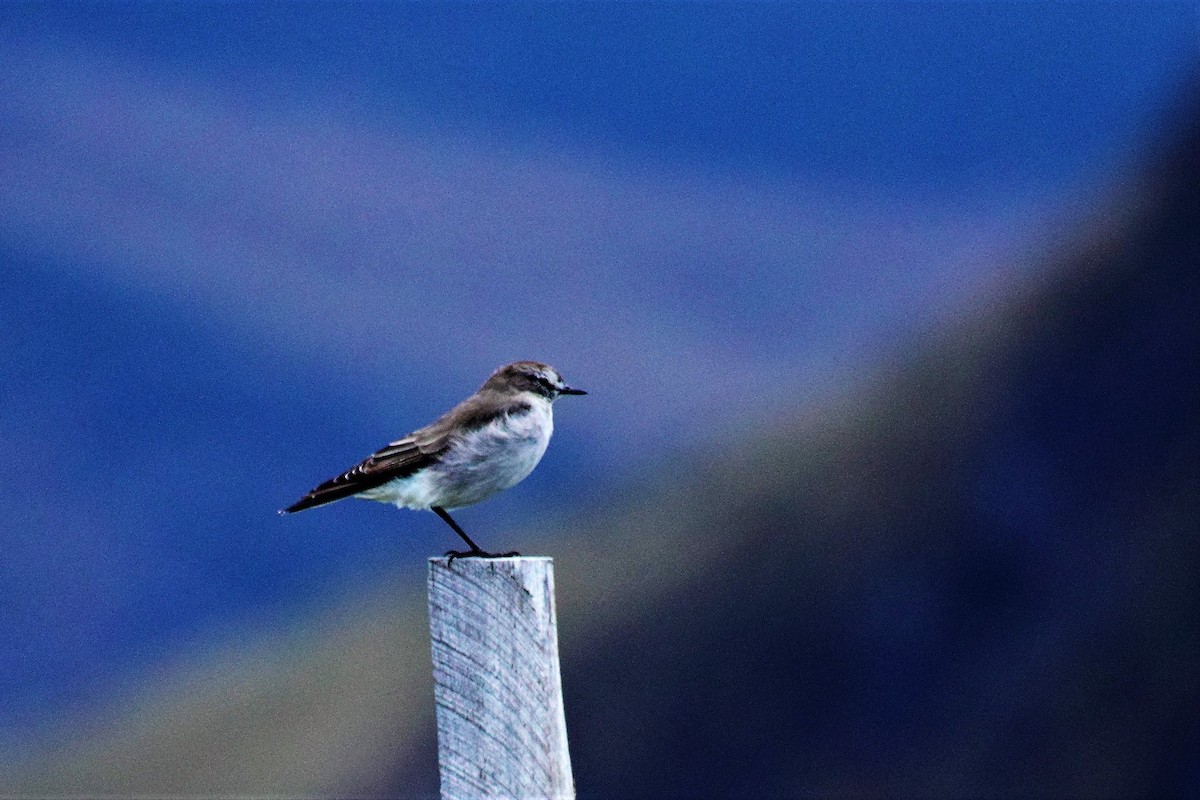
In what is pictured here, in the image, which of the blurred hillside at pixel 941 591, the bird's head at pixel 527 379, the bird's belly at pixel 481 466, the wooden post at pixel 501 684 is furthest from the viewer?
the blurred hillside at pixel 941 591

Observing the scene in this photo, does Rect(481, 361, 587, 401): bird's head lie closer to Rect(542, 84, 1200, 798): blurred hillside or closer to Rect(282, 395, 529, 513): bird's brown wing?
Rect(282, 395, 529, 513): bird's brown wing

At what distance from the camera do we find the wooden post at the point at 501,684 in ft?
17.9

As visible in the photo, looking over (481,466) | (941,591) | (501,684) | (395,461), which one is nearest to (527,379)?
(481,466)

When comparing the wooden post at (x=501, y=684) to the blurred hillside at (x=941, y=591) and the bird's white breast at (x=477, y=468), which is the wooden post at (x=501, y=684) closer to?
the bird's white breast at (x=477, y=468)

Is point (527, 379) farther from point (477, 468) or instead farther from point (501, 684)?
point (501, 684)

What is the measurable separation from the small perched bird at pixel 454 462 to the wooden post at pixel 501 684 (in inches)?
67.0

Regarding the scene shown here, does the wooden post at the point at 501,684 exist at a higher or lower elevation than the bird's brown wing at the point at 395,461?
lower

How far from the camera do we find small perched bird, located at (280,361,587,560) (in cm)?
733

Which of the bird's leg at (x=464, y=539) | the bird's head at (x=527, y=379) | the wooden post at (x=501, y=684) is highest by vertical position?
the bird's head at (x=527, y=379)

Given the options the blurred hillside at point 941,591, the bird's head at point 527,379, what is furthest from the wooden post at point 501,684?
the blurred hillside at point 941,591

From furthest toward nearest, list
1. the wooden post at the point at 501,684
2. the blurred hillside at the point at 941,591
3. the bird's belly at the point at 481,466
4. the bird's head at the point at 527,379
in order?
the blurred hillside at the point at 941,591
the bird's head at the point at 527,379
the bird's belly at the point at 481,466
the wooden post at the point at 501,684

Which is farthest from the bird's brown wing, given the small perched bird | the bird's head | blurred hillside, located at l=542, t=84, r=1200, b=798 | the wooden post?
blurred hillside, located at l=542, t=84, r=1200, b=798

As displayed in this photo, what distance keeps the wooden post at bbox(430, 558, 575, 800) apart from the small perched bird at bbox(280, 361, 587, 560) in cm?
170

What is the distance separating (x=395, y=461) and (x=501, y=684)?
2.26 meters
